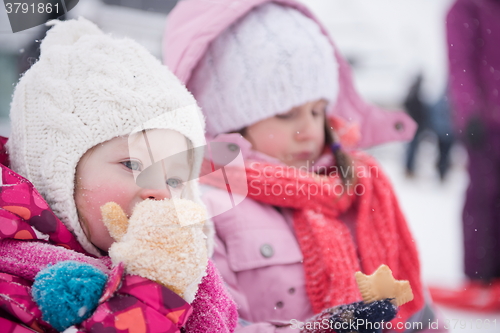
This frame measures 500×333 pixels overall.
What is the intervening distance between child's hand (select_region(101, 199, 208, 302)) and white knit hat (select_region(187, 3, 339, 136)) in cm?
32

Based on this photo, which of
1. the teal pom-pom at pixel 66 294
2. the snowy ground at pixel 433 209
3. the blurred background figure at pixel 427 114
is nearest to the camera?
the teal pom-pom at pixel 66 294

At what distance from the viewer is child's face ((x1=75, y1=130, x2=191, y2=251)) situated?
1.80 feet

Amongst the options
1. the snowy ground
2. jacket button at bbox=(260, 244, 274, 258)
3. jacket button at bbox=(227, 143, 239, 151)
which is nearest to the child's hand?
jacket button at bbox=(227, 143, 239, 151)

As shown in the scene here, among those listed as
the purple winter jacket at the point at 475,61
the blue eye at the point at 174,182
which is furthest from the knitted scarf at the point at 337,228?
the purple winter jacket at the point at 475,61

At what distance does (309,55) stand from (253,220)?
Answer: 0.33 m

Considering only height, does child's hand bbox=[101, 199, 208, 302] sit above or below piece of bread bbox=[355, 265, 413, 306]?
above

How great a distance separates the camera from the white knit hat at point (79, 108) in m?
0.56

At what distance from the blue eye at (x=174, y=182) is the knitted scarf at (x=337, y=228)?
0.16 m

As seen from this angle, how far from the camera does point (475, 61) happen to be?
1420 mm

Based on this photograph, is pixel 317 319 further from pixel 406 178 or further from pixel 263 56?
pixel 406 178

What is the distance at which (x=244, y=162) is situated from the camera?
72cm

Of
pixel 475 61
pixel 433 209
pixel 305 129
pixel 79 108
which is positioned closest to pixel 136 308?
pixel 79 108

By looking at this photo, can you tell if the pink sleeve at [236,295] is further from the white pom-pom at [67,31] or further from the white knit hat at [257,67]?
the white pom-pom at [67,31]

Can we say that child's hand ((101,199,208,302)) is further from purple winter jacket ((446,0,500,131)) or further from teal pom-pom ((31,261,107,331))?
purple winter jacket ((446,0,500,131))
